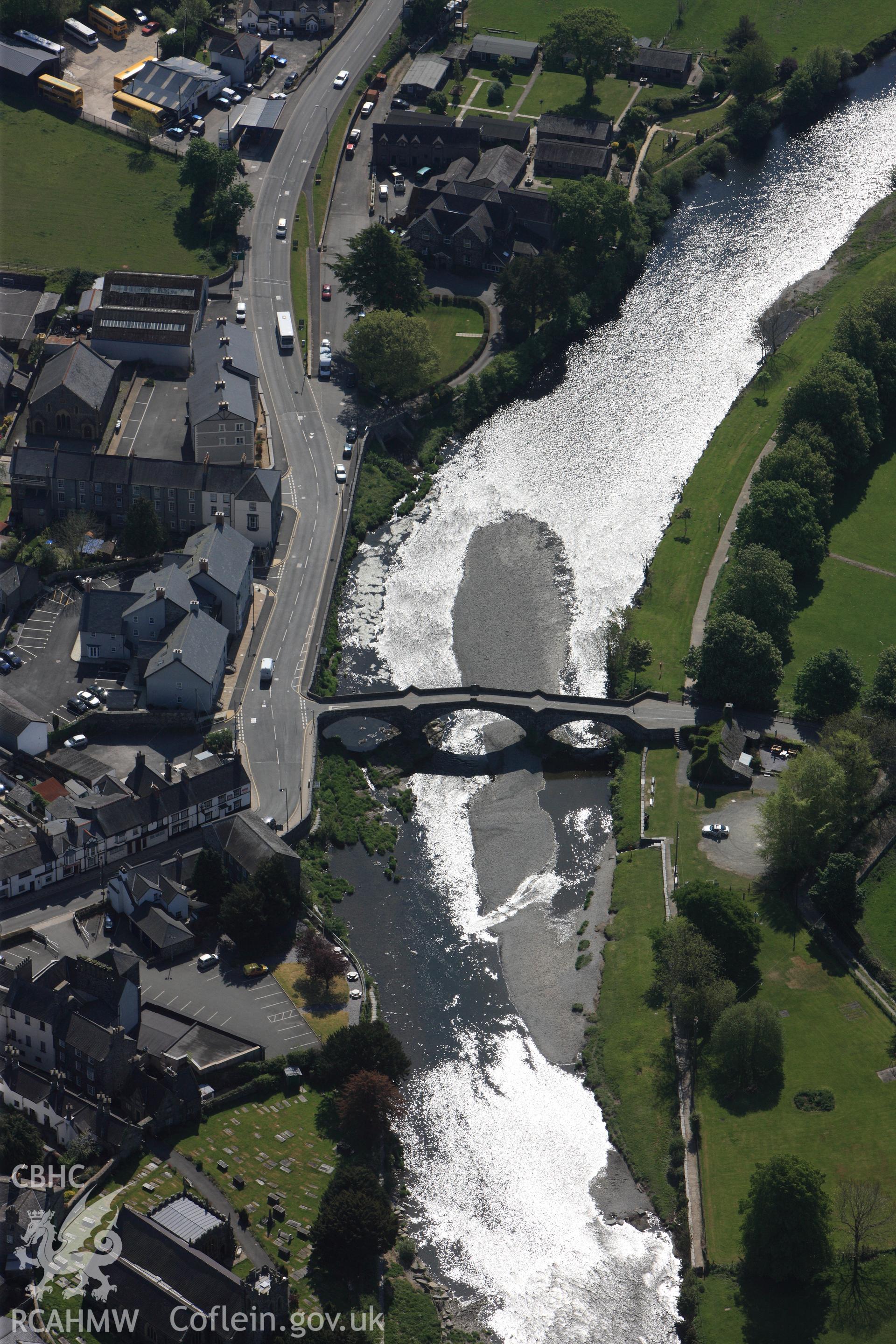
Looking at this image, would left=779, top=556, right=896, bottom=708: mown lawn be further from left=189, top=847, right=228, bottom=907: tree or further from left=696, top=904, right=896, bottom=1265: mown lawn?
left=189, top=847, right=228, bottom=907: tree

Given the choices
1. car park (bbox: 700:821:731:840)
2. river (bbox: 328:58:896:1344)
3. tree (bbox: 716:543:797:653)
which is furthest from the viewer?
tree (bbox: 716:543:797:653)

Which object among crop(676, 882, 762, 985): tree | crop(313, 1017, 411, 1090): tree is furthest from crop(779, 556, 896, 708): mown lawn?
crop(313, 1017, 411, 1090): tree

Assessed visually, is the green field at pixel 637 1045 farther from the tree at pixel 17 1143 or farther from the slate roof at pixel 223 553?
the slate roof at pixel 223 553

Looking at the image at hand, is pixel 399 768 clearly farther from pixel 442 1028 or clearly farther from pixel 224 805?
pixel 442 1028

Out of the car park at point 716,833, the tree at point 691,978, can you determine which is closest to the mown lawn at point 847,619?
the car park at point 716,833

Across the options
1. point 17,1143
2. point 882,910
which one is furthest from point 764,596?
point 17,1143
